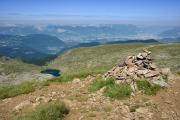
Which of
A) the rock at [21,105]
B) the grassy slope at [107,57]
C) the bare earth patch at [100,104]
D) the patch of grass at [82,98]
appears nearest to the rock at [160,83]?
the bare earth patch at [100,104]

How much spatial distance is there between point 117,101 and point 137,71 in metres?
4.18

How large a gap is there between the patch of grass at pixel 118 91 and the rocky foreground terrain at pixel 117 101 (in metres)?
0.32

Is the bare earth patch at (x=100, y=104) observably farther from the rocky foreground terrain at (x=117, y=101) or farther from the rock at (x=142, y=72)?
the rock at (x=142, y=72)

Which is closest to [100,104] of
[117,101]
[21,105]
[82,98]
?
[117,101]

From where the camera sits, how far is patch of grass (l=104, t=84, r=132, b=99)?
17.2 m

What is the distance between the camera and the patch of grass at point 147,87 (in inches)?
707

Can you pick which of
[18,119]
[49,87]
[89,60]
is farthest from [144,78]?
[89,60]

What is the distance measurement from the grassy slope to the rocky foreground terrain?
198 feet

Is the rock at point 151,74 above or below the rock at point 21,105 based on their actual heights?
above

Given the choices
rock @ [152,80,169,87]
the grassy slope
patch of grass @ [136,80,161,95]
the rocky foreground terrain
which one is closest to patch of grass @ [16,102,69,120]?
the rocky foreground terrain

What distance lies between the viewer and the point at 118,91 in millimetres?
17562

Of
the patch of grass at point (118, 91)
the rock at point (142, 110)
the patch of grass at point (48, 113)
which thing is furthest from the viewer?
the patch of grass at point (118, 91)

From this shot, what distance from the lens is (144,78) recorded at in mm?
19344

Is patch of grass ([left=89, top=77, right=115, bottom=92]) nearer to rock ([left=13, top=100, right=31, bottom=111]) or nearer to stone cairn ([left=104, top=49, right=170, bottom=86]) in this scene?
stone cairn ([left=104, top=49, right=170, bottom=86])
